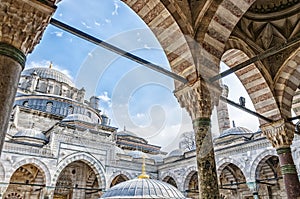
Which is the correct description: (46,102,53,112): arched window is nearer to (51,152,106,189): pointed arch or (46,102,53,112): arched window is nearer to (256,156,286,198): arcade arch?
(51,152,106,189): pointed arch

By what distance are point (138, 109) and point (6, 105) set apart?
4504 mm

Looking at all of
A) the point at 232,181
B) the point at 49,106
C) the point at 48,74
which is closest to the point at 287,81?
the point at 232,181

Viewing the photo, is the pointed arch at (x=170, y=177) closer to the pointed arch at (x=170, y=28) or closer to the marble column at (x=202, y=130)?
the marble column at (x=202, y=130)

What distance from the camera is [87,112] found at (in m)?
26.0

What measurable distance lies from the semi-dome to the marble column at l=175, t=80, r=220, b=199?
2592cm

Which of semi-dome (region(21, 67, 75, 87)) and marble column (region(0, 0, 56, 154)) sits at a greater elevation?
semi-dome (region(21, 67, 75, 87))

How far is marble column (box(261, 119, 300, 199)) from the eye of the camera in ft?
16.4

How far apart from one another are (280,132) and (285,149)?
1.16ft

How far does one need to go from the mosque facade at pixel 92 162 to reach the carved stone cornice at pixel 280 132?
7.92 meters

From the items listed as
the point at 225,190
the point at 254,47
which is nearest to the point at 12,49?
the point at 254,47

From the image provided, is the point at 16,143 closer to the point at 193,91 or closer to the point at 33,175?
the point at 33,175

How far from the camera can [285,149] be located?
543cm

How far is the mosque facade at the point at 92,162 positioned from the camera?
14.1m

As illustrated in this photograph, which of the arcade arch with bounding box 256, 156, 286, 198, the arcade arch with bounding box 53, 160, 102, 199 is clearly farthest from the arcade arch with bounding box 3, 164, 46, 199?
the arcade arch with bounding box 256, 156, 286, 198
